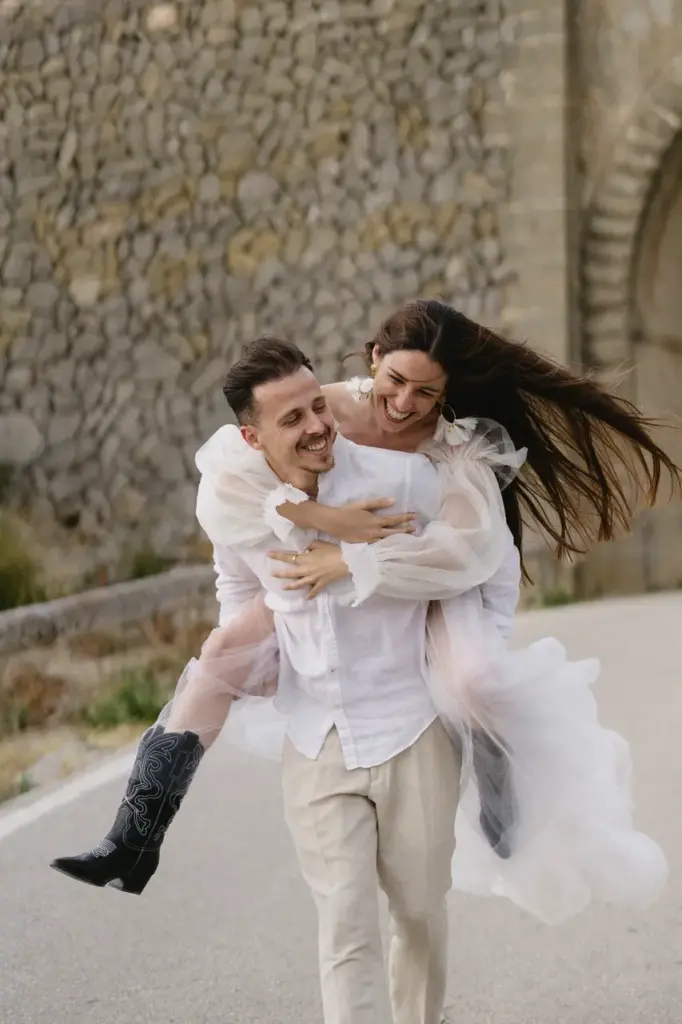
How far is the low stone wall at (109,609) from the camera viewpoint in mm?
7500

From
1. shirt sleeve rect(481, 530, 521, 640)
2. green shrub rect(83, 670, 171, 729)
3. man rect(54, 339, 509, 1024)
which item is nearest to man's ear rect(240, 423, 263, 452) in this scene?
man rect(54, 339, 509, 1024)

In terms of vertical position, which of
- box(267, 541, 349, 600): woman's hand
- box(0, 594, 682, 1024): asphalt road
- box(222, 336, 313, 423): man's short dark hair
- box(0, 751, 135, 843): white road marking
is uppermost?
box(222, 336, 313, 423): man's short dark hair

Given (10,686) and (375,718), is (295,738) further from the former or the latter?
(10,686)

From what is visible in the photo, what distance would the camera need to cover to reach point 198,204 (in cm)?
1041

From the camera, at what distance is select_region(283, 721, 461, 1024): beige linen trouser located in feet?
8.18

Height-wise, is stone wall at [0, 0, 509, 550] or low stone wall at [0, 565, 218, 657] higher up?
stone wall at [0, 0, 509, 550]

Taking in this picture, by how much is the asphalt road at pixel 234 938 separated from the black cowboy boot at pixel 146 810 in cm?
81

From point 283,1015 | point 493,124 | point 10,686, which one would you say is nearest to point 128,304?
point 493,124

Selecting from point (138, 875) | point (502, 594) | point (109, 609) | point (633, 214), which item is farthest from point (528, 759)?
point (633, 214)

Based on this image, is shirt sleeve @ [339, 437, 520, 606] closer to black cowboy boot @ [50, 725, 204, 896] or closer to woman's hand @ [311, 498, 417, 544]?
woman's hand @ [311, 498, 417, 544]

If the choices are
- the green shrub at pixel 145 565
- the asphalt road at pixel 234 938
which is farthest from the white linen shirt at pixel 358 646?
the green shrub at pixel 145 565

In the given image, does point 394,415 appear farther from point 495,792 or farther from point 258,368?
point 495,792

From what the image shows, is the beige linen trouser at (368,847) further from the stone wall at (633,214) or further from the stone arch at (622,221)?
the stone arch at (622,221)

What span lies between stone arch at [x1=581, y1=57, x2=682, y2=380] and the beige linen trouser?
7.10 metres
